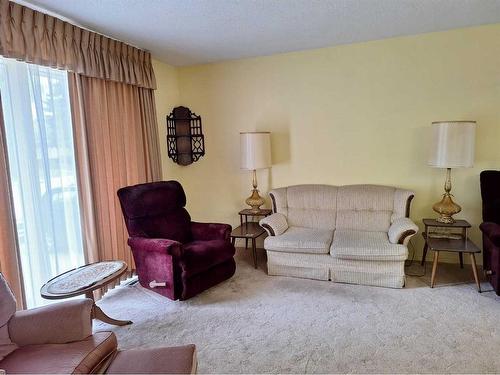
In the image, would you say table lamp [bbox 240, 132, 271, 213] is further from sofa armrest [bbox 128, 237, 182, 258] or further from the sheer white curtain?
the sheer white curtain

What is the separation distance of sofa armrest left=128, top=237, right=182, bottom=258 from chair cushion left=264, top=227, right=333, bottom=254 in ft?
3.36

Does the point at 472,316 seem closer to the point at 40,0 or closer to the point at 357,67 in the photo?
the point at 357,67

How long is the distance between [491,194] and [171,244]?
9.82ft

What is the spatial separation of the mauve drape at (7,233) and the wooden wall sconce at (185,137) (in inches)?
87.5

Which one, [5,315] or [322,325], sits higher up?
[5,315]

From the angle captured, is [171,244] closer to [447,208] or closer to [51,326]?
[51,326]

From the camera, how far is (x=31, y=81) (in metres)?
2.54

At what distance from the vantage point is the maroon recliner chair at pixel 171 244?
2.81 meters

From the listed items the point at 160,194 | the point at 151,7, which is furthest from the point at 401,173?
the point at 151,7

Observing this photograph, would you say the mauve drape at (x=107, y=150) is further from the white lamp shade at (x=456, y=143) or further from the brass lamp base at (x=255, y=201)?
the white lamp shade at (x=456, y=143)

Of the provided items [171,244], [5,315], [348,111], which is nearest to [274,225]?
[171,244]

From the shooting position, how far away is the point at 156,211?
327 cm

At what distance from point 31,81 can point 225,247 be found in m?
2.13

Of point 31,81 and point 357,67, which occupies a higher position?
point 357,67
